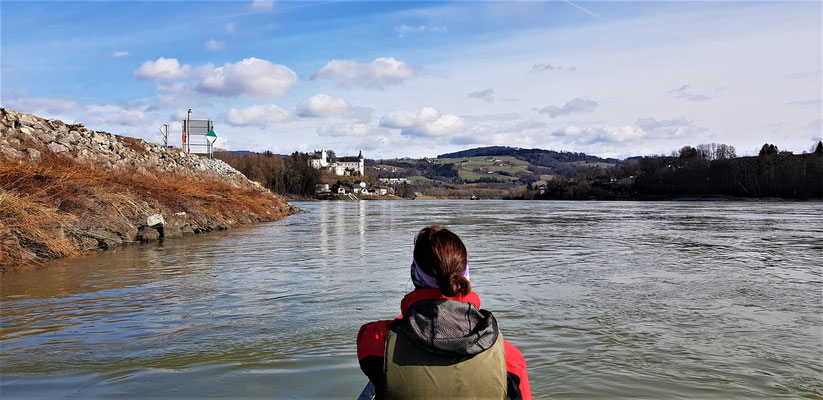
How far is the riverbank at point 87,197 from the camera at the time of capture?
11.5 m

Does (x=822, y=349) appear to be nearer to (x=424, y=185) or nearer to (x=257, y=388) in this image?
(x=257, y=388)

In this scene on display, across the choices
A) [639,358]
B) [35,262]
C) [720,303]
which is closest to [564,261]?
[720,303]

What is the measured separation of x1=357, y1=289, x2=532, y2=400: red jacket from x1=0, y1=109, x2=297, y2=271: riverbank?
10.9 m

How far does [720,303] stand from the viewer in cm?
805

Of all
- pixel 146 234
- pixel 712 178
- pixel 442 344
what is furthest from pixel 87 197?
pixel 712 178

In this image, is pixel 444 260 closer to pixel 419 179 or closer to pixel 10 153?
pixel 10 153

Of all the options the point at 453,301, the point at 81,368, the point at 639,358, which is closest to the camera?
the point at 453,301

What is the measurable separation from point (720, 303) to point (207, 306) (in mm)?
7209

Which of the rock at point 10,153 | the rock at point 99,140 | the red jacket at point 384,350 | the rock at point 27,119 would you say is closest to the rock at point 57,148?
the rock at point 27,119

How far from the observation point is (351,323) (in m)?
6.84

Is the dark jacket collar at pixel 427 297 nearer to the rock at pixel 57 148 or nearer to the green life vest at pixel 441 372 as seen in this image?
the green life vest at pixel 441 372

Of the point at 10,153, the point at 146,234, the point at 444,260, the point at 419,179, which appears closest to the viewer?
the point at 444,260

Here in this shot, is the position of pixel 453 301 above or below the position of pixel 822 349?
→ above

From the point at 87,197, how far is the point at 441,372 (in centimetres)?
1548
